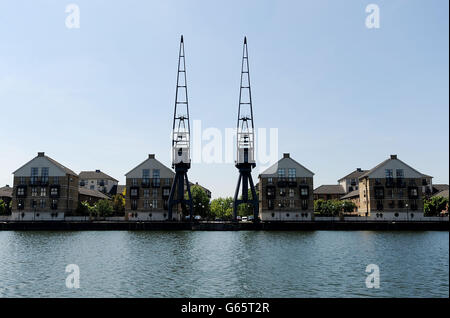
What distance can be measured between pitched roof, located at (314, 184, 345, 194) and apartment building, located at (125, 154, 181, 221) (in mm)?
61522

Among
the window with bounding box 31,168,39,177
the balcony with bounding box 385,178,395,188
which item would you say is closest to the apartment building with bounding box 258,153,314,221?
the balcony with bounding box 385,178,395,188

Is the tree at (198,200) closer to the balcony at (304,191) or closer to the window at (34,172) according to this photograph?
the balcony at (304,191)

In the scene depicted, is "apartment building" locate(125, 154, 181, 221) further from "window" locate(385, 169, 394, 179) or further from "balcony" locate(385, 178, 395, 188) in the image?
"window" locate(385, 169, 394, 179)

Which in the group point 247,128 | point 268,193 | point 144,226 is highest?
point 247,128

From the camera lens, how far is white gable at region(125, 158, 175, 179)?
3703 inches

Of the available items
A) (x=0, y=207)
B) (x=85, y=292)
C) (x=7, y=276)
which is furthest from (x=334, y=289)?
(x=0, y=207)

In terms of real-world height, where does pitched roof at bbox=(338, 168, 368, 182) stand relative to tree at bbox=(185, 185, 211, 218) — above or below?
above

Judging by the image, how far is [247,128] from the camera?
10019cm

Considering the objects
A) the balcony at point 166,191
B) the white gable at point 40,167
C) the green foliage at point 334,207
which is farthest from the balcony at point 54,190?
the green foliage at point 334,207

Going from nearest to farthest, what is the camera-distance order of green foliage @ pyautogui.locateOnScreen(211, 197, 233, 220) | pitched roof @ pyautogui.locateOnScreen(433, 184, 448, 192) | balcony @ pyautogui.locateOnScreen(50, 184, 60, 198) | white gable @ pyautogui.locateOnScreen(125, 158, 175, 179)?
balcony @ pyautogui.locateOnScreen(50, 184, 60, 198)
white gable @ pyautogui.locateOnScreen(125, 158, 175, 179)
pitched roof @ pyautogui.locateOnScreen(433, 184, 448, 192)
green foliage @ pyautogui.locateOnScreen(211, 197, 233, 220)

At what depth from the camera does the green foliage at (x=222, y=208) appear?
5344 inches
